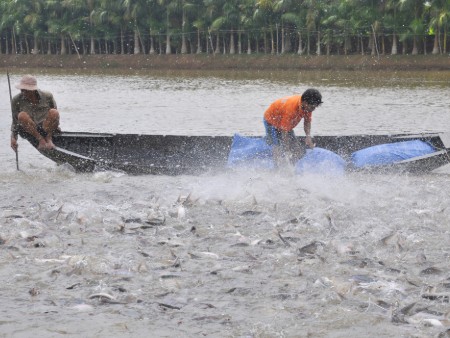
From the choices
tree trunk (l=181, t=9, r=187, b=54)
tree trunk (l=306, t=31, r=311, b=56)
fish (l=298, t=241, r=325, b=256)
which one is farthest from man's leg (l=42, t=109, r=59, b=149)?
tree trunk (l=181, t=9, r=187, b=54)

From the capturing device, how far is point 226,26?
6775cm

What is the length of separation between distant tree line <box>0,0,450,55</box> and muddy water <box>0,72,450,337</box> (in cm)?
4277

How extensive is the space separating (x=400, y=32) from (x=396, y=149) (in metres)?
47.2

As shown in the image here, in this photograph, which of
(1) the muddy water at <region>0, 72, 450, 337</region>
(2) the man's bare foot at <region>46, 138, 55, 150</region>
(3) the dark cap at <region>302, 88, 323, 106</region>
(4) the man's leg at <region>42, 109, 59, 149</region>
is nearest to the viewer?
(1) the muddy water at <region>0, 72, 450, 337</region>

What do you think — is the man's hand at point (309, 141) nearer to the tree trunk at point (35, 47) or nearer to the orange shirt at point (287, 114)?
the orange shirt at point (287, 114)

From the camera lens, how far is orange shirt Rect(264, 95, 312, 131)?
10844mm

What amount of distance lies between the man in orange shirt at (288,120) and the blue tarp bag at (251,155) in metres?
0.39

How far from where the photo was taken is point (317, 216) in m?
9.16

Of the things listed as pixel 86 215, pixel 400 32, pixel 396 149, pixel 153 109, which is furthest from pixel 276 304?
pixel 400 32

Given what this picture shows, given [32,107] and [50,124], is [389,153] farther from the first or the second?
[32,107]

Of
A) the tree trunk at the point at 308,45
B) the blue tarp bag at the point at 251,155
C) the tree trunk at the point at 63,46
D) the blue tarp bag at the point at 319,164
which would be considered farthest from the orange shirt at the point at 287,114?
the tree trunk at the point at 63,46

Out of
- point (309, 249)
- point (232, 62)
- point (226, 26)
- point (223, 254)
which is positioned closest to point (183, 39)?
point (226, 26)

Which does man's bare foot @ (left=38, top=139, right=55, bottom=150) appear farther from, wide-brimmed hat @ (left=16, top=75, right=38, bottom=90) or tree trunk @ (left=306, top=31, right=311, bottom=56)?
tree trunk @ (left=306, top=31, right=311, bottom=56)

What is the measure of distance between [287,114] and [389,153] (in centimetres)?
217
